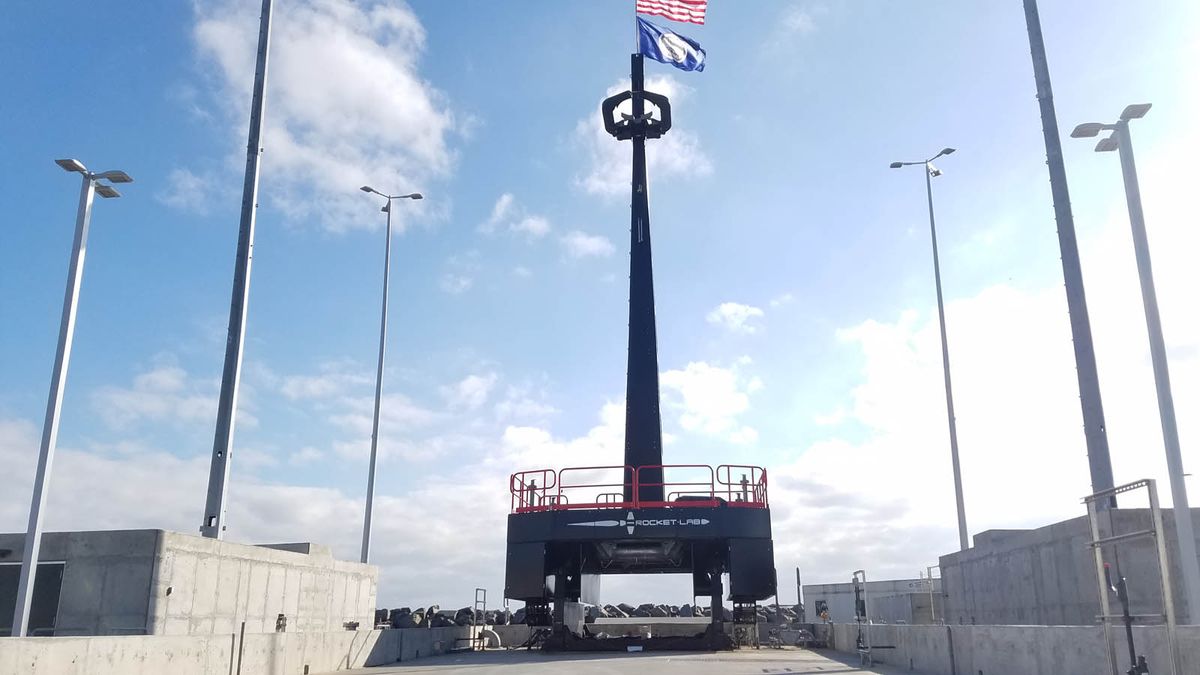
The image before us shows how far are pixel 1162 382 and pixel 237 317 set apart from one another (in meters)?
18.3

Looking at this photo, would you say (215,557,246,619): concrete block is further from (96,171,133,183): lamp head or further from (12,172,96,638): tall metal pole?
(96,171,133,183): lamp head

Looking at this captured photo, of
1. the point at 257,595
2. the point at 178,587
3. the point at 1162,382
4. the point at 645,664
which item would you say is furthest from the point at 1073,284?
the point at 178,587

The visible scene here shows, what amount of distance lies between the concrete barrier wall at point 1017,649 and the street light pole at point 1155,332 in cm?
270

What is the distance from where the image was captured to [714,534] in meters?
23.5

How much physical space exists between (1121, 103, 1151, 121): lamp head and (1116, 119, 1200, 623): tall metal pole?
0.13 meters

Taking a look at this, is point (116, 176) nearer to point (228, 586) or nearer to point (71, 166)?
point (71, 166)

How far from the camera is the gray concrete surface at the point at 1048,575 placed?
1617 cm

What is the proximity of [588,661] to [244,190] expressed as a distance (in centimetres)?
1352

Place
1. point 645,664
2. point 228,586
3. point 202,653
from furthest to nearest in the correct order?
point 645,664, point 228,586, point 202,653

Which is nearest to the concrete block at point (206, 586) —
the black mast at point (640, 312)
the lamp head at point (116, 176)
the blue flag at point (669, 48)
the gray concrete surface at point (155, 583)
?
the gray concrete surface at point (155, 583)

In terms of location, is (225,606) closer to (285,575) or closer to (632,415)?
(285,575)

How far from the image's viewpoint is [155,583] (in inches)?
622

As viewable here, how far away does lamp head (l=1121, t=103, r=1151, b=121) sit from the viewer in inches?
583

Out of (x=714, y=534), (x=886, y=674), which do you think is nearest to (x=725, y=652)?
(x=714, y=534)
